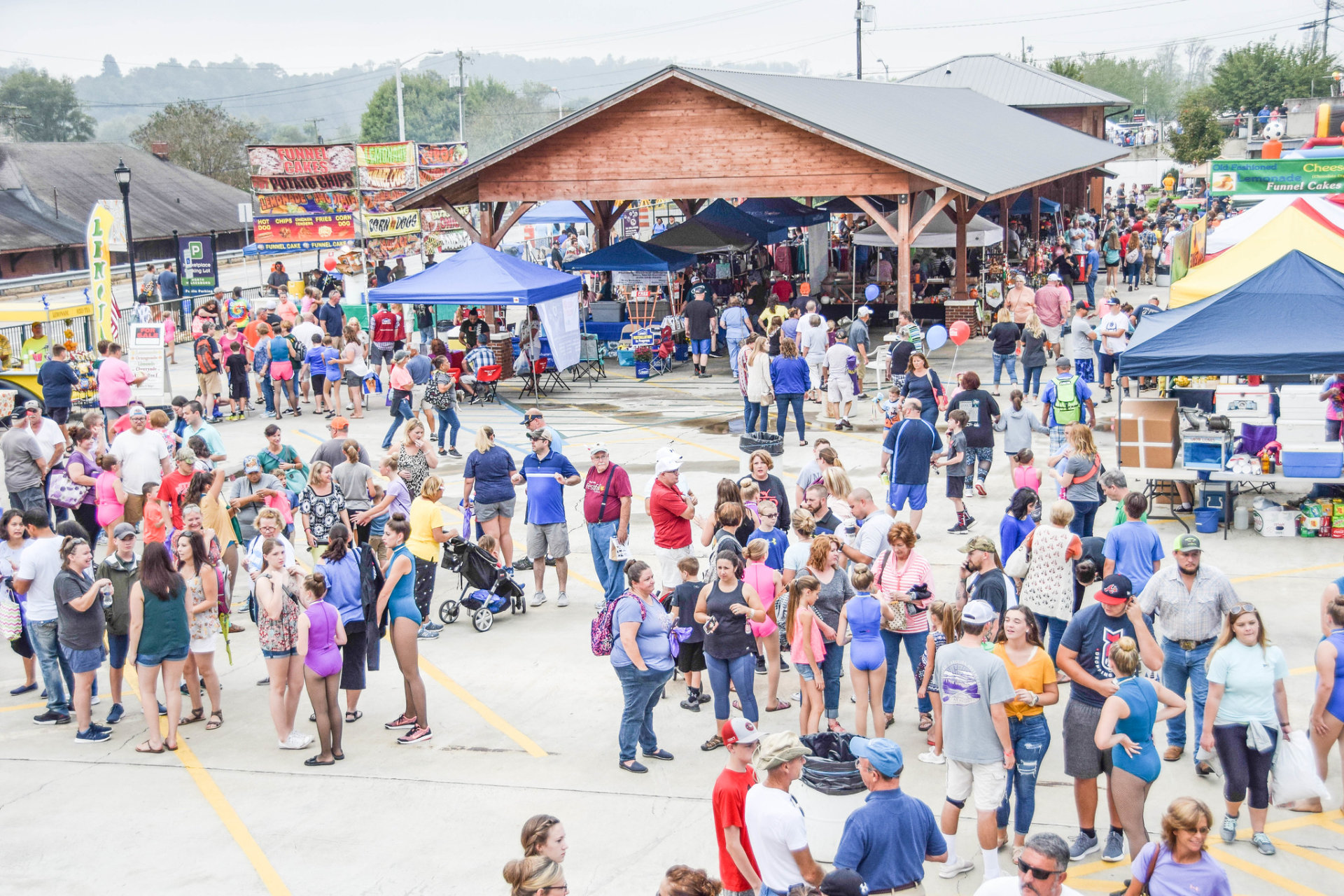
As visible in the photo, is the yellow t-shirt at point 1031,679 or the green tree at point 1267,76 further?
the green tree at point 1267,76

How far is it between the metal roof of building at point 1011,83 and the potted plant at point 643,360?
2507 cm

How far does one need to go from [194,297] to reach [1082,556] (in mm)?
25497

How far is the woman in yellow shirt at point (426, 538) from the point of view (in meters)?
9.98

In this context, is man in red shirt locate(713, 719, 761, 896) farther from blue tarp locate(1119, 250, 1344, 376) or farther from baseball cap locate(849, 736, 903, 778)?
blue tarp locate(1119, 250, 1344, 376)

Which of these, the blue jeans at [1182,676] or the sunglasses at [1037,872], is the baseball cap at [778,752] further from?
the blue jeans at [1182,676]

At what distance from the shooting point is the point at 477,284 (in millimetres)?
20781

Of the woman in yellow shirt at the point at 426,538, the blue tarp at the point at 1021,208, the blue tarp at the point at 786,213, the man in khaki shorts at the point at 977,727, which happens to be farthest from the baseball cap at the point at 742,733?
the blue tarp at the point at 1021,208

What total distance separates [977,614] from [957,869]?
140 cm

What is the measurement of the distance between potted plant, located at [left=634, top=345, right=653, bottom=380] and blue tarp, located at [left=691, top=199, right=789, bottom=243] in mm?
5611

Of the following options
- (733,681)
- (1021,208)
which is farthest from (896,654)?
(1021,208)

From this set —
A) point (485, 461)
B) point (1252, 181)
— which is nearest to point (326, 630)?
point (485, 461)

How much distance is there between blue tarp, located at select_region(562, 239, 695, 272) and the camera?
24.5 metres

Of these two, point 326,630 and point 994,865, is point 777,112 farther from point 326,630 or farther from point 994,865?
point 994,865

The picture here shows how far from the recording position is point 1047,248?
36.6 meters
